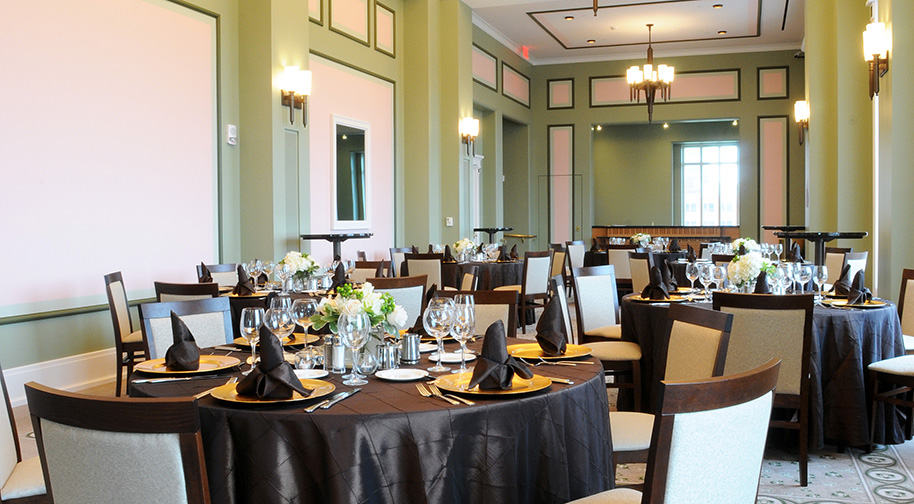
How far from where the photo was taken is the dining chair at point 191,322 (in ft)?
9.81

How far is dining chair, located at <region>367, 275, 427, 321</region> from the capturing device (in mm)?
3850

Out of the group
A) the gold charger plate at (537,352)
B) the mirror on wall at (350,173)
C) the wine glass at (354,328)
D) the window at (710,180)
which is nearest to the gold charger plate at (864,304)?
the gold charger plate at (537,352)

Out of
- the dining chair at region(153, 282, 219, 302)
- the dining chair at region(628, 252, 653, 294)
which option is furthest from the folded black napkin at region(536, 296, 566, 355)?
the dining chair at region(628, 252, 653, 294)

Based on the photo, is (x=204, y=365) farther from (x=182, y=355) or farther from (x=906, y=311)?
(x=906, y=311)

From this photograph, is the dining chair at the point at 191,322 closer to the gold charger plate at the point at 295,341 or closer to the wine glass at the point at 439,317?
the gold charger plate at the point at 295,341

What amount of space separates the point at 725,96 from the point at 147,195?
10896 millimetres

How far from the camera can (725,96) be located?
546 inches

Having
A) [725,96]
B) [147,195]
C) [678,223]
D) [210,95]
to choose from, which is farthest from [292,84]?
[678,223]

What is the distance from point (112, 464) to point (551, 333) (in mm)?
1478

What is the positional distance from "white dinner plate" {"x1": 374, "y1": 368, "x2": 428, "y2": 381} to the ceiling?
361 inches

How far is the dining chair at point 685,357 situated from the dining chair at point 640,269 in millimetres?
3753

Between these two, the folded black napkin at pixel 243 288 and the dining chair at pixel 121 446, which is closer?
the dining chair at pixel 121 446

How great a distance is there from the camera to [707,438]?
1438mm

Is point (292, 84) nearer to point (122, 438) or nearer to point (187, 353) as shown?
point (187, 353)
